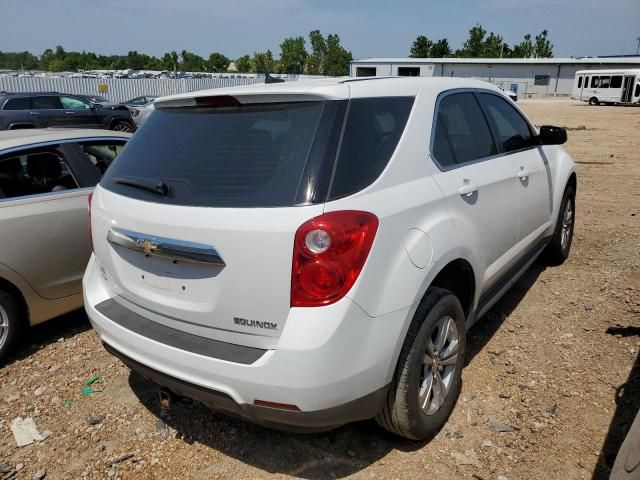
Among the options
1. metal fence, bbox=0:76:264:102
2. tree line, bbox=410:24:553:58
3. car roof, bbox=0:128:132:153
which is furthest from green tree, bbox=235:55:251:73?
car roof, bbox=0:128:132:153

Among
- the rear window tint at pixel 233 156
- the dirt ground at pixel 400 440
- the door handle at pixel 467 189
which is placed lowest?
the dirt ground at pixel 400 440

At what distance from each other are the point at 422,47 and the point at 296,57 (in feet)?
85.5

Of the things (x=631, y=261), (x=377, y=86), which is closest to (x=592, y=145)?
(x=631, y=261)

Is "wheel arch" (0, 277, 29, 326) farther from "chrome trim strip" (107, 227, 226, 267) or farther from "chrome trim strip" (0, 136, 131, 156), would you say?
"chrome trim strip" (107, 227, 226, 267)

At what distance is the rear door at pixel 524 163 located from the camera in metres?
3.70

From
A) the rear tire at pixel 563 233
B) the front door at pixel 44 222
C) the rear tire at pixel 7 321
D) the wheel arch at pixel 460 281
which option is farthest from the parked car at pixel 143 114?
the rear tire at pixel 563 233

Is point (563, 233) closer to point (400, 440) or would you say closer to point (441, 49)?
point (400, 440)

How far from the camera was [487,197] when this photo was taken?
3150 millimetres

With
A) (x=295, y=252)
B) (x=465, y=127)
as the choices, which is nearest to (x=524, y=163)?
(x=465, y=127)

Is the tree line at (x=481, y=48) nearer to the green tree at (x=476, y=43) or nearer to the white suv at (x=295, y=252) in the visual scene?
the green tree at (x=476, y=43)

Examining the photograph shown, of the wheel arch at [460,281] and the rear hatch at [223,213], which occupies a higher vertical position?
the rear hatch at [223,213]

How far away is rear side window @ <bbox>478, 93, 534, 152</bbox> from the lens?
3.69m

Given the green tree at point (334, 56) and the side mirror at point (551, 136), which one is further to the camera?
the green tree at point (334, 56)

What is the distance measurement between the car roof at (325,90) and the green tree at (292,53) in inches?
4059
